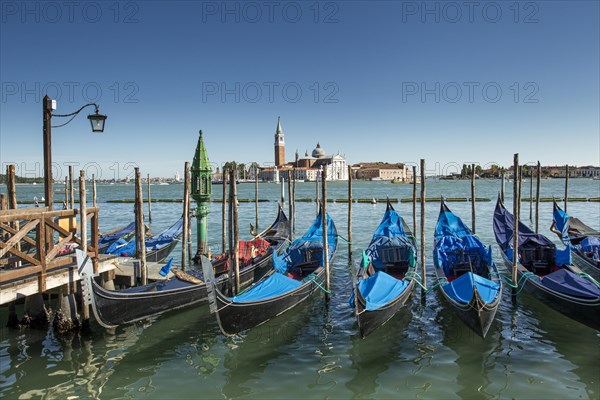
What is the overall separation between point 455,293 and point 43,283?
6.15 meters

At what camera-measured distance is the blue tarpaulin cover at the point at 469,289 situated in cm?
639

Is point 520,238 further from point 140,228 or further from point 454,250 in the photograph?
point 140,228

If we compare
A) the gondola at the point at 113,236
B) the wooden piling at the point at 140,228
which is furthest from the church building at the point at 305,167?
the wooden piling at the point at 140,228

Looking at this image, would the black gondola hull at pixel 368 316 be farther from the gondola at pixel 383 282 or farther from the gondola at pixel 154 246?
the gondola at pixel 154 246

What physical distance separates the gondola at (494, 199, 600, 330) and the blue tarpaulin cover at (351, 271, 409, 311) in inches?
91.4

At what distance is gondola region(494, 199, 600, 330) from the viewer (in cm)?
619

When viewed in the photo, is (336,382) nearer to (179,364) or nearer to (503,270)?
(179,364)

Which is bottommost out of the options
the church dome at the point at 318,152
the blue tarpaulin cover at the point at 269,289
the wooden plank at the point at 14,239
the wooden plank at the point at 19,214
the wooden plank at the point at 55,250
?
the blue tarpaulin cover at the point at 269,289

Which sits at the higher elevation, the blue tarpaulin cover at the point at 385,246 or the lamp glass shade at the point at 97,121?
the lamp glass shade at the point at 97,121

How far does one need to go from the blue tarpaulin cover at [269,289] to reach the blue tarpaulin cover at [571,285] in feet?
14.0

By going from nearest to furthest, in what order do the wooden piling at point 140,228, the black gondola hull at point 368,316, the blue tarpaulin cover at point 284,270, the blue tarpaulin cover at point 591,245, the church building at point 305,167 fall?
the black gondola hull at point 368,316
the blue tarpaulin cover at point 284,270
the wooden piling at point 140,228
the blue tarpaulin cover at point 591,245
the church building at point 305,167

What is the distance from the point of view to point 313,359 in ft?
19.2

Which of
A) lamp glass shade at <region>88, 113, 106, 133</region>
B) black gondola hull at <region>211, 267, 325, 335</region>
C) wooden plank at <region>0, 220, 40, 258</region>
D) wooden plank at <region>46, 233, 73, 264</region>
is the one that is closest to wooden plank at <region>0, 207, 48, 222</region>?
wooden plank at <region>0, 220, 40, 258</region>

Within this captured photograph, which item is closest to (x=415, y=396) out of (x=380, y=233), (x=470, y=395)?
(x=470, y=395)
